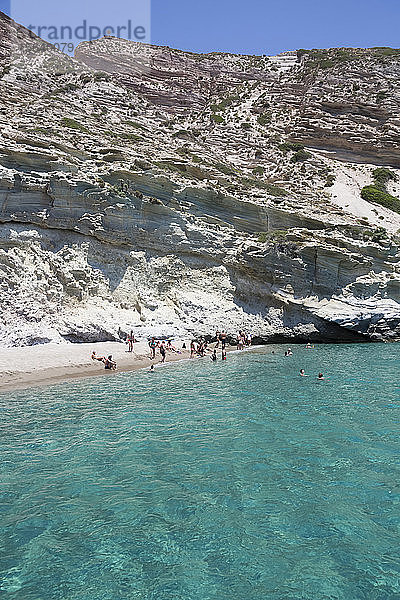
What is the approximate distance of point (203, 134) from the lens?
186 feet

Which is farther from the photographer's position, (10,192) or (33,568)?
(10,192)

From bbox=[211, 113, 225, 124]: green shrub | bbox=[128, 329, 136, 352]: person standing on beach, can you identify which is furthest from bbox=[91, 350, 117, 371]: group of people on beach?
bbox=[211, 113, 225, 124]: green shrub

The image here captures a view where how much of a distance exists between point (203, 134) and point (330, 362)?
4372 centimetres

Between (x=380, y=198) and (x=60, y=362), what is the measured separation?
4363 centimetres

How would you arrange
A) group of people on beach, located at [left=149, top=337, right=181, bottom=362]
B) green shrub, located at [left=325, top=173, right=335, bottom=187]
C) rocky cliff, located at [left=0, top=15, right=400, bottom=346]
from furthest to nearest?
green shrub, located at [left=325, top=173, right=335, bottom=187], rocky cliff, located at [left=0, top=15, right=400, bottom=346], group of people on beach, located at [left=149, top=337, right=181, bottom=362]

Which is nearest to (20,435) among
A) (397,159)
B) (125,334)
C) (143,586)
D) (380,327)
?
(143,586)

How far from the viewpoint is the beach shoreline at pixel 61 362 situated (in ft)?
55.3

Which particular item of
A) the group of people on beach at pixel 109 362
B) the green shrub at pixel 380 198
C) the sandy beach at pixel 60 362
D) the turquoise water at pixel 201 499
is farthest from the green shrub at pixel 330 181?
the turquoise water at pixel 201 499

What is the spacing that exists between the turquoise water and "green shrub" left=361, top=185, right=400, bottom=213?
41.2 meters

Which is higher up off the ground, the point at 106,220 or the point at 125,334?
the point at 106,220

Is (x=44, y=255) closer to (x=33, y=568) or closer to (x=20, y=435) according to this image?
(x=20, y=435)

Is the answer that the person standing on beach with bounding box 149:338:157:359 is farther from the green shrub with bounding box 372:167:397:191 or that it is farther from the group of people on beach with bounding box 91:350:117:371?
the green shrub with bounding box 372:167:397:191

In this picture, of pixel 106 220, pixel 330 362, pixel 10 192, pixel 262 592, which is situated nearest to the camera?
pixel 262 592

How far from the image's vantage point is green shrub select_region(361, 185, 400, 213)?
1911 inches
